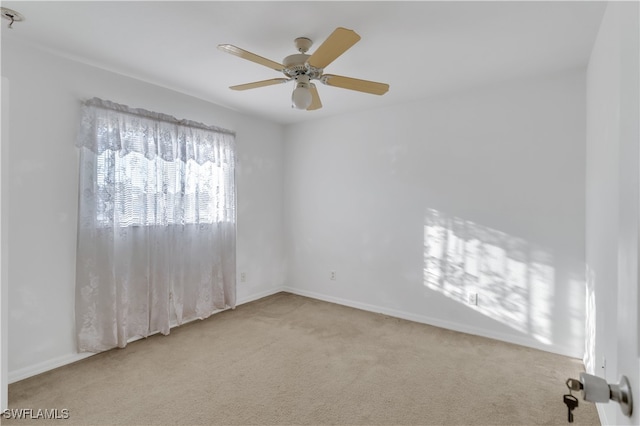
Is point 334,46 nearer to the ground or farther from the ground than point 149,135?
farther from the ground

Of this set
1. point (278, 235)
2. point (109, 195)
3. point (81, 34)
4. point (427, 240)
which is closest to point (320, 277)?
point (278, 235)

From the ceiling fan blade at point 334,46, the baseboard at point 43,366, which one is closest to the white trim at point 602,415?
the ceiling fan blade at point 334,46

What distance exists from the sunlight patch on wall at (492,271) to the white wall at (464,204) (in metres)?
0.01

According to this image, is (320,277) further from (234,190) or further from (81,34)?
(81,34)

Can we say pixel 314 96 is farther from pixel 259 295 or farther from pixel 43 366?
pixel 43 366

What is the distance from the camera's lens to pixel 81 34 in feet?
7.49

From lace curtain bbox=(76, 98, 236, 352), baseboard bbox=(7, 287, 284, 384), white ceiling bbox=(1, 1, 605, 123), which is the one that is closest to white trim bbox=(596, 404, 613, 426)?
white ceiling bbox=(1, 1, 605, 123)

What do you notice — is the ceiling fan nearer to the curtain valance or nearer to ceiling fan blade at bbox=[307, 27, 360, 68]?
ceiling fan blade at bbox=[307, 27, 360, 68]

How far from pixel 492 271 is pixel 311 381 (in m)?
2.04

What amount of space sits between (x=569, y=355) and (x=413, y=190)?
2042 mm

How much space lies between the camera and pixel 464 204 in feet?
10.9

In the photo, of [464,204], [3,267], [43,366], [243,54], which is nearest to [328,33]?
[243,54]

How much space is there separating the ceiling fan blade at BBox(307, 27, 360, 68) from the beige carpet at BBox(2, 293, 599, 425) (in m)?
2.20

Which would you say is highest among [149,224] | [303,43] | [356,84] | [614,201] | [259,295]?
[303,43]
